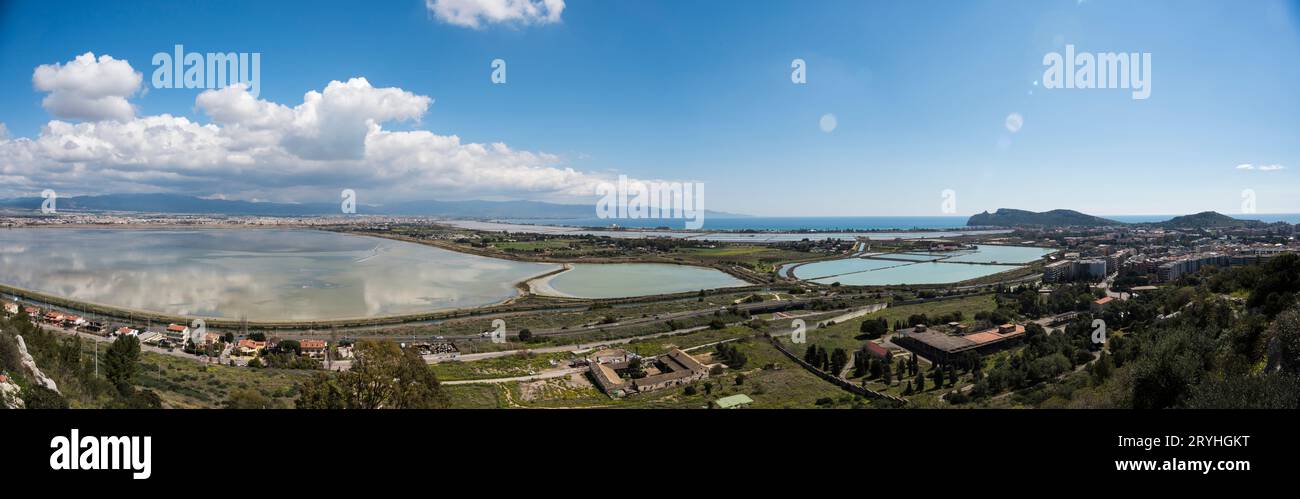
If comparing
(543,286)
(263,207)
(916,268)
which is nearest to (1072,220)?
(916,268)

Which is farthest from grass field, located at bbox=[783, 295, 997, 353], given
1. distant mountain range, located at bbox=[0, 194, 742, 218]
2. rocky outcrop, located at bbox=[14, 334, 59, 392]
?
distant mountain range, located at bbox=[0, 194, 742, 218]

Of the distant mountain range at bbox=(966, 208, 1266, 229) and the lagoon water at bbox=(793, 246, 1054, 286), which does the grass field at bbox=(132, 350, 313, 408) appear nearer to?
the lagoon water at bbox=(793, 246, 1054, 286)

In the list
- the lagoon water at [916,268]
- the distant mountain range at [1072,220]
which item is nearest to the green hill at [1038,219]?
the distant mountain range at [1072,220]

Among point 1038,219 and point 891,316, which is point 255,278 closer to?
point 891,316

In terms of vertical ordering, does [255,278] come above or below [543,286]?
above
